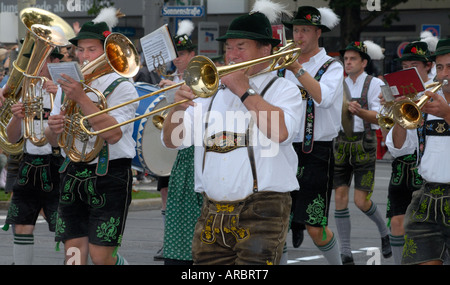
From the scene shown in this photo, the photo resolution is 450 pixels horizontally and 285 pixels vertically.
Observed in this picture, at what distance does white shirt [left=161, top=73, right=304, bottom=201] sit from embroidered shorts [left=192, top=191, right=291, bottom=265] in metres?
0.06

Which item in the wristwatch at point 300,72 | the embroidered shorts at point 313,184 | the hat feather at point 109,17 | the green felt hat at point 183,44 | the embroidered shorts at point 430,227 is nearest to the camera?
the embroidered shorts at point 430,227

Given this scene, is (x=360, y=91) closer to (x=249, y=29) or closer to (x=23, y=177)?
(x=23, y=177)

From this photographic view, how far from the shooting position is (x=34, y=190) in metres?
8.07

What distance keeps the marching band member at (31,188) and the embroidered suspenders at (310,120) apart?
2.06m

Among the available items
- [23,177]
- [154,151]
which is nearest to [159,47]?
[154,151]

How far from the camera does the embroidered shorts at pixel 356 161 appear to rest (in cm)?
1016

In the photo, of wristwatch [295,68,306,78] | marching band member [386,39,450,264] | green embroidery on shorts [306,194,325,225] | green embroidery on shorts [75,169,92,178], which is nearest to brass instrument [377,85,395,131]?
marching band member [386,39,450,264]

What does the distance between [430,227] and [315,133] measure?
182 cm

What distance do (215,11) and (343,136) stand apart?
22.5 m

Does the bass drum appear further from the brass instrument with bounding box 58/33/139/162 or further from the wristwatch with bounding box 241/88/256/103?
the wristwatch with bounding box 241/88/256/103

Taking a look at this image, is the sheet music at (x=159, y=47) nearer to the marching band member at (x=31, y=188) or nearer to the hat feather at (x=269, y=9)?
the hat feather at (x=269, y=9)

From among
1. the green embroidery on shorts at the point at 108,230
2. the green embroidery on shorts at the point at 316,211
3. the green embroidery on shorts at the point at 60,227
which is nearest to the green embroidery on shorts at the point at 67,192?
the green embroidery on shorts at the point at 60,227

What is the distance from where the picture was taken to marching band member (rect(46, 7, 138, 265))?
669cm
